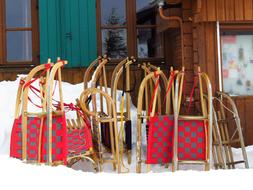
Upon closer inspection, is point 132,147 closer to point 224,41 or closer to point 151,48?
point 224,41

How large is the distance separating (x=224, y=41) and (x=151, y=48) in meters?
1.89

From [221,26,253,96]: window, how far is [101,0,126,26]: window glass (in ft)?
7.35

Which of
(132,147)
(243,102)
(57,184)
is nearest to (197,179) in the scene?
(57,184)

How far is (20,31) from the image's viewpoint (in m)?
8.86

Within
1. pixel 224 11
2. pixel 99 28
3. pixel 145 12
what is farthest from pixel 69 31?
pixel 224 11

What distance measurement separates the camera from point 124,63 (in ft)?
22.4

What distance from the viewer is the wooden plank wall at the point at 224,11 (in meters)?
7.24

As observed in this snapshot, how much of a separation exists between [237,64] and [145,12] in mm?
2233

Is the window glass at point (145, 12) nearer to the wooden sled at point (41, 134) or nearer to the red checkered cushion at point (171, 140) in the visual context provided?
the red checkered cushion at point (171, 140)

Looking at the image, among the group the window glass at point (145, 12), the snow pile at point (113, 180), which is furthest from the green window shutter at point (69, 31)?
the snow pile at point (113, 180)

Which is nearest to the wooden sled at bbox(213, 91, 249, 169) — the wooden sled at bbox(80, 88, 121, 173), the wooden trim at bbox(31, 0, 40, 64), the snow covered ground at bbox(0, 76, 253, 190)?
the wooden sled at bbox(80, 88, 121, 173)

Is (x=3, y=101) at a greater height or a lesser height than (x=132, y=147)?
greater

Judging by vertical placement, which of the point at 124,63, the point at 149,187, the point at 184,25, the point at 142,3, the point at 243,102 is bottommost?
the point at 149,187

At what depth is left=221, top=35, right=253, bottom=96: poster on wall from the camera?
7574 millimetres
